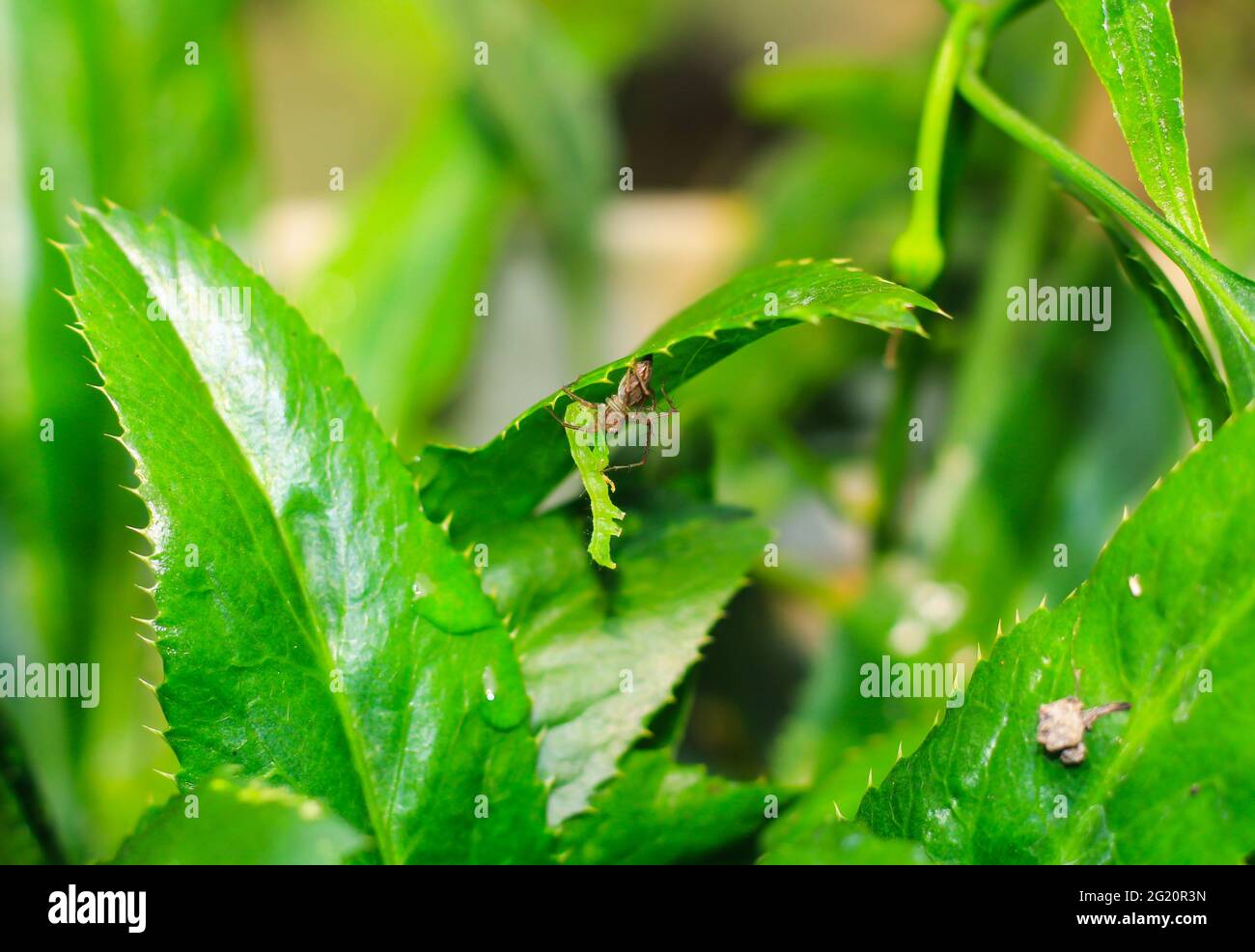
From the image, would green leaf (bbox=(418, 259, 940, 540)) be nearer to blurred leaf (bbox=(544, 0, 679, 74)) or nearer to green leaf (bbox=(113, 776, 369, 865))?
green leaf (bbox=(113, 776, 369, 865))

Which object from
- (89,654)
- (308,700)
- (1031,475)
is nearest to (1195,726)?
(308,700)

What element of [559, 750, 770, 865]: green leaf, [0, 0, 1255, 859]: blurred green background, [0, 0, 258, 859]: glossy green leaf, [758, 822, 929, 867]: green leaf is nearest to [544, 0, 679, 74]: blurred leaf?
[0, 0, 1255, 859]: blurred green background

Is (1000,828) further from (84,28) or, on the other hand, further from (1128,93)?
(84,28)

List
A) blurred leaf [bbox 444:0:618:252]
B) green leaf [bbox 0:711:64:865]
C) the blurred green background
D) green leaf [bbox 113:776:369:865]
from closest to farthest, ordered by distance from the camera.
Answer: green leaf [bbox 113:776:369:865], green leaf [bbox 0:711:64:865], the blurred green background, blurred leaf [bbox 444:0:618:252]

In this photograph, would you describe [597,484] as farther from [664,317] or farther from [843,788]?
[664,317]

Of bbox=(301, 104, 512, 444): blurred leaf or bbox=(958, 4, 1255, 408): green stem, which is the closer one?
bbox=(958, 4, 1255, 408): green stem

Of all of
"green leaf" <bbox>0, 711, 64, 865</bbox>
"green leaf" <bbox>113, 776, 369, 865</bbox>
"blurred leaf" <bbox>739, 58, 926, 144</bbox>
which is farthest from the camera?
"blurred leaf" <bbox>739, 58, 926, 144</bbox>
